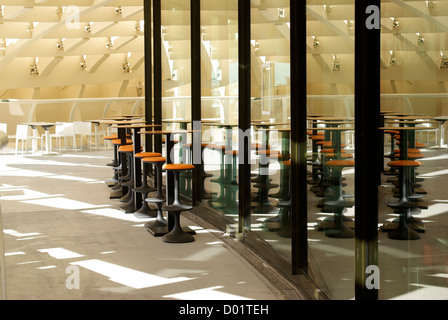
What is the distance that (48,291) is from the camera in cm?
439

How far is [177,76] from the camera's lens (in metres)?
8.48

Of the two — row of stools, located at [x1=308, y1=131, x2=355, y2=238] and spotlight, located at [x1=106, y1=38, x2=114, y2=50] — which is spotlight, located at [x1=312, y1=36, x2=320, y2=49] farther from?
spotlight, located at [x1=106, y1=38, x2=114, y2=50]

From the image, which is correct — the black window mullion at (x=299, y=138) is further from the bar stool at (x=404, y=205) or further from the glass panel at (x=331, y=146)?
the bar stool at (x=404, y=205)

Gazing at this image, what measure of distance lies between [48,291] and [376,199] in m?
2.27

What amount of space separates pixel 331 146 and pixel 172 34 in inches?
197

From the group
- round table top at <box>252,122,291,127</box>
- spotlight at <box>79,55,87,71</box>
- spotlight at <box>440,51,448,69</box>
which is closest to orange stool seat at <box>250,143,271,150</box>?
round table top at <box>252,122,291,127</box>

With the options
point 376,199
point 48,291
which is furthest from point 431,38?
point 48,291

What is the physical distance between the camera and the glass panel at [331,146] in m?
3.67

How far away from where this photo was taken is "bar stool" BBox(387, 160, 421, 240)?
2994 mm

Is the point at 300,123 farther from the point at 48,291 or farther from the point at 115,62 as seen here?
the point at 115,62

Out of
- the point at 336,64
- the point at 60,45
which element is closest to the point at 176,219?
the point at 336,64

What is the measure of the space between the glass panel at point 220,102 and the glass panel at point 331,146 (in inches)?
73.9

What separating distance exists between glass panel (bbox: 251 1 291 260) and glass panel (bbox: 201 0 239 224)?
477 mm

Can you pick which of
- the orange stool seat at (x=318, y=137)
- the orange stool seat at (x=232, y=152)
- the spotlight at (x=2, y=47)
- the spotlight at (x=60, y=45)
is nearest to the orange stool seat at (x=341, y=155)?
the orange stool seat at (x=318, y=137)
